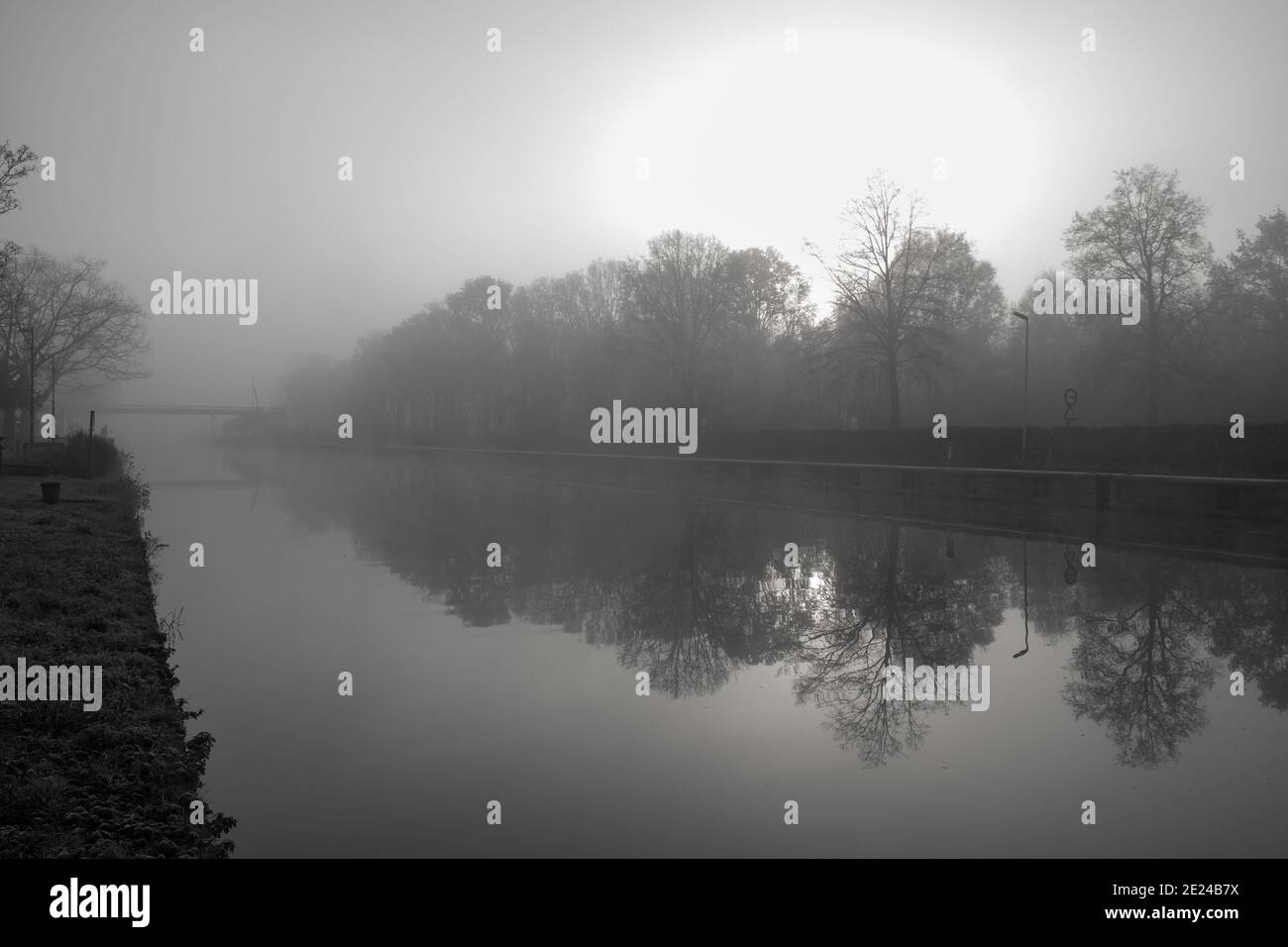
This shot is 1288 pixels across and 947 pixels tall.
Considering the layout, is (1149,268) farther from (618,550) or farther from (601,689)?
(601,689)

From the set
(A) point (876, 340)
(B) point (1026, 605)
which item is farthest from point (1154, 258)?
(B) point (1026, 605)

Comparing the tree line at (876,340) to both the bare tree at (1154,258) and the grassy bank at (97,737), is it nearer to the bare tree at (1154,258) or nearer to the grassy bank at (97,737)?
the bare tree at (1154,258)

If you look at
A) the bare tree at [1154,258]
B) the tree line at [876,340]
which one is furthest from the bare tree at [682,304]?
the bare tree at [1154,258]

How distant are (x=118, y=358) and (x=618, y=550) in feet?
185

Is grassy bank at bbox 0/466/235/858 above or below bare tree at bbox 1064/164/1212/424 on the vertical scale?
below

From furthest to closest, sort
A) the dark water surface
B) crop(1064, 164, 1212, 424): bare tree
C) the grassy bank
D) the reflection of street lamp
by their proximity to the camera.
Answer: crop(1064, 164, 1212, 424): bare tree
the reflection of street lamp
the dark water surface
the grassy bank

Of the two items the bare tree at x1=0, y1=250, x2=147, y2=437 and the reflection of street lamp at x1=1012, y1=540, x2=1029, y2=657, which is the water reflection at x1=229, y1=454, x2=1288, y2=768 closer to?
the reflection of street lamp at x1=1012, y1=540, x2=1029, y2=657

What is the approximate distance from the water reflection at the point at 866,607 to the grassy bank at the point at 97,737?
4.13 meters

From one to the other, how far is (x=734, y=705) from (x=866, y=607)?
16.0 feet

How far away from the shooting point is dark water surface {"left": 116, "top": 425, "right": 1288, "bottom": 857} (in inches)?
223

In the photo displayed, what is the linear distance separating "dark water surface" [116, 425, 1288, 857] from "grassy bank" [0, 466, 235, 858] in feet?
1.10

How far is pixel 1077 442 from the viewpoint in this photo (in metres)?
33.8

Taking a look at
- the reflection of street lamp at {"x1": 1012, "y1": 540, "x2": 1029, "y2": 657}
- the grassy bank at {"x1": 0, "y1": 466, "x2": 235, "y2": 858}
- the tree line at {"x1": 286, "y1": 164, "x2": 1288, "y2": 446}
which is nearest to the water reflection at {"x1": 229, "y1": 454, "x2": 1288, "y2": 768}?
the reflection of street lamp at {"x1": 1012, "y1": 540, "x2": 1029, "y2": 657}
